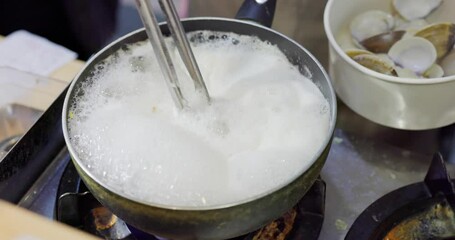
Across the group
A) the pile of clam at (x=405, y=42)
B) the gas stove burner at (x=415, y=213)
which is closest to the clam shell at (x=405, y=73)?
the pile of clam at (x=405, y=42)

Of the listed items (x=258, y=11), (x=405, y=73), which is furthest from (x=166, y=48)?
(x=405, y=73)

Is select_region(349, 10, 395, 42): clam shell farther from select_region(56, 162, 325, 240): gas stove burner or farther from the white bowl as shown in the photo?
select_region(56, 162, 325, 240): gas stove burner

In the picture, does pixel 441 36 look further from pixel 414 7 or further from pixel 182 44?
pixel 182 44

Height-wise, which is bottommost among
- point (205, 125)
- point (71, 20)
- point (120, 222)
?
point (71, 20)

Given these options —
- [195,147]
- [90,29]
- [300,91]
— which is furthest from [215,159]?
[90,29]

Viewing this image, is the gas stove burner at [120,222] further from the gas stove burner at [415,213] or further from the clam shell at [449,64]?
the clam shell at [449,64]
